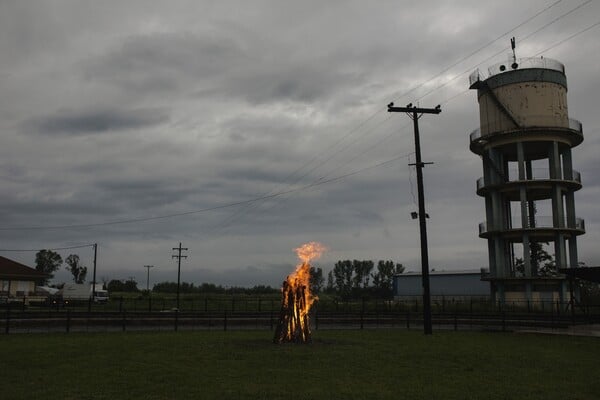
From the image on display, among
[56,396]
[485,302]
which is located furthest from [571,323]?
[56,396]

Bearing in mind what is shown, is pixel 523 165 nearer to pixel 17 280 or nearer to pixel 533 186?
pixel 533 186

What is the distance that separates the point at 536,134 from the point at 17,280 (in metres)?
58.8

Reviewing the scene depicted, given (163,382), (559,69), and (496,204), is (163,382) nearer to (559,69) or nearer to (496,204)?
(496,204)

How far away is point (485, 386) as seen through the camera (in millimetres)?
12586

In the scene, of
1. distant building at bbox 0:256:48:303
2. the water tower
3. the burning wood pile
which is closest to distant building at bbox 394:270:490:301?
the water tower

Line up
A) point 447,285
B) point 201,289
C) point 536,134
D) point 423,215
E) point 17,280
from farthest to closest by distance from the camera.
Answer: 1. point 201,289
2. point 447,285
3. point 17,280
4. point 536,134
5. point 423,215

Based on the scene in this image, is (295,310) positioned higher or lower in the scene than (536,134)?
lower

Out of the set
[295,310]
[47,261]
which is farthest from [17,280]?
[47,261]

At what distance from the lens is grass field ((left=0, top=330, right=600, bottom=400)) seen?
11.5 meters

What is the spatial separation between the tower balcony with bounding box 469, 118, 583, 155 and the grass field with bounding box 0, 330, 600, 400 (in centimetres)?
3033

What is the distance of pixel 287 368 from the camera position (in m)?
14.8

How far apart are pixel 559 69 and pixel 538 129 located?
811cm

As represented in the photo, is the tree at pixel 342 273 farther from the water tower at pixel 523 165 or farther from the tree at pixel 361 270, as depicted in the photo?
the water tower at pixel 523 165

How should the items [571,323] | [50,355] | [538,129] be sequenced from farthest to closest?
[538,129] < [571,323] < [50,355]
